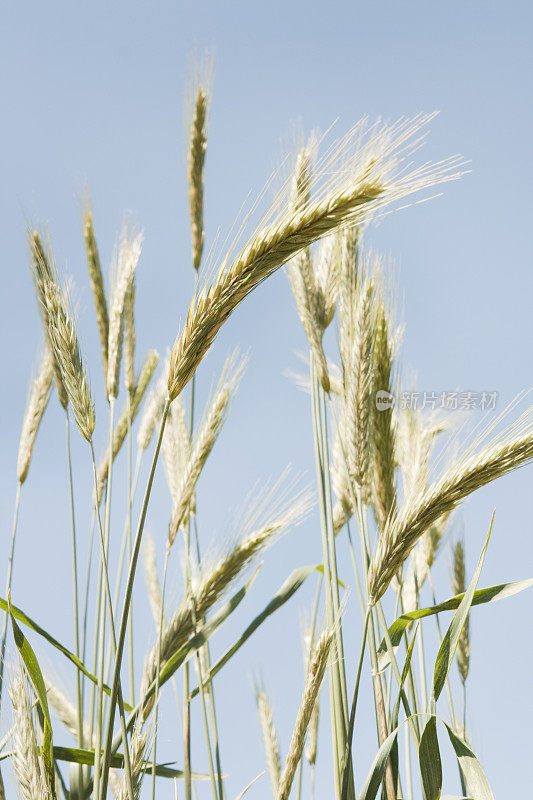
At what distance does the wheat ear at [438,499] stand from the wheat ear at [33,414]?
1.54 metres

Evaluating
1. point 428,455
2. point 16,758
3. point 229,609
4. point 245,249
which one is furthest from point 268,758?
point 245,249

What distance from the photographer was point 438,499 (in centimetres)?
144

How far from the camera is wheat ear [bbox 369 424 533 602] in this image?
4.65ft

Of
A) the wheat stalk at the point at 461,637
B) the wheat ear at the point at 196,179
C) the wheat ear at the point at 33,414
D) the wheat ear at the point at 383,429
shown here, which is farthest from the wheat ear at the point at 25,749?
the wheat stalk at the point at 461,637

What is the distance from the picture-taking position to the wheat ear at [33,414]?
251 centimetres

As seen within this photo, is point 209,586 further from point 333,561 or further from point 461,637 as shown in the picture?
point 461,637

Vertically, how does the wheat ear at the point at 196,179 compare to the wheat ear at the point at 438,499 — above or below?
above

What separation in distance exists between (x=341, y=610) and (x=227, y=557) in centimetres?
34

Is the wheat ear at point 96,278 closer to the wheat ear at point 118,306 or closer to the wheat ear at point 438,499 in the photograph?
the wheat ear at point 118,306

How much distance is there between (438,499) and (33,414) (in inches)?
66.5

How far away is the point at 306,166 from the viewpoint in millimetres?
2348

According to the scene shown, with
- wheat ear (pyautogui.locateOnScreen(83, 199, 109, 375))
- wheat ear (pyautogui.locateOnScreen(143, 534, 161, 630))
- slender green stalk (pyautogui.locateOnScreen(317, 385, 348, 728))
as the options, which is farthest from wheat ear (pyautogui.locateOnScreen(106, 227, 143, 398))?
wheat ear (pyautogui.locateOnScreen(143, 534, 161, 630))

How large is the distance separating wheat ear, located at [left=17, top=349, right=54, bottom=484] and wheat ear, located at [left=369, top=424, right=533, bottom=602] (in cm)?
154

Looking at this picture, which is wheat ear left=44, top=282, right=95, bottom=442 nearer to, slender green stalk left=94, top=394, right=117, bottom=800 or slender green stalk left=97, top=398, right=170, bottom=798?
slender green stalk left=94, top=394, right=117, bottom=800
